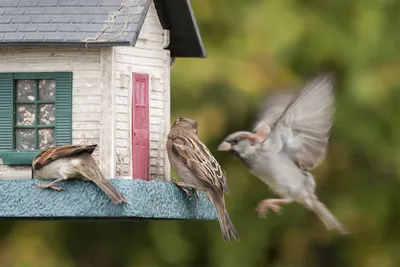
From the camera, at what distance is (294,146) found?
8242mm

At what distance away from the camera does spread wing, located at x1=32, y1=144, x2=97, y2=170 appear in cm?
742

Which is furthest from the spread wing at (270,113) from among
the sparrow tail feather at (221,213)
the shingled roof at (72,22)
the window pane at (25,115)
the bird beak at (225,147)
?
the window pane at (25,115)

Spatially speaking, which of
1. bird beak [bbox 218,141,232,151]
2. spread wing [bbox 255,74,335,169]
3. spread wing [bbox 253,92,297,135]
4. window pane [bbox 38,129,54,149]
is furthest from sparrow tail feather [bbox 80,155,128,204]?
spread wing [bbox 253,92,297,135]

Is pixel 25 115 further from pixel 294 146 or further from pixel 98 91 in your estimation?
pixel 294 146

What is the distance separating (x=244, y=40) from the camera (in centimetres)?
1096

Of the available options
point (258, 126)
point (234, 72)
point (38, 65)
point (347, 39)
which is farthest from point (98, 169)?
point (347, 39)

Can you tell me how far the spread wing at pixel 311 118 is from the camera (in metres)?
8.00

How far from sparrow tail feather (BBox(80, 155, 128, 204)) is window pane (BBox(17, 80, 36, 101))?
58 cm

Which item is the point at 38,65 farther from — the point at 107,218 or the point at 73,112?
→ the point at 107,218

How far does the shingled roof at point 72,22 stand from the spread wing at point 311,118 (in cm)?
92

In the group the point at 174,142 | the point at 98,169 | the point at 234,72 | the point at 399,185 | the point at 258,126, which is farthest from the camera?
the point at 399,185

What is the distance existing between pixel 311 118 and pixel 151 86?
0.84 metres

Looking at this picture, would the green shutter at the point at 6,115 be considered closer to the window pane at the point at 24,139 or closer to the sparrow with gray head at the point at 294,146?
the window pane at the point at 24,139

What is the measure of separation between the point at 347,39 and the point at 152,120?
128 inches
